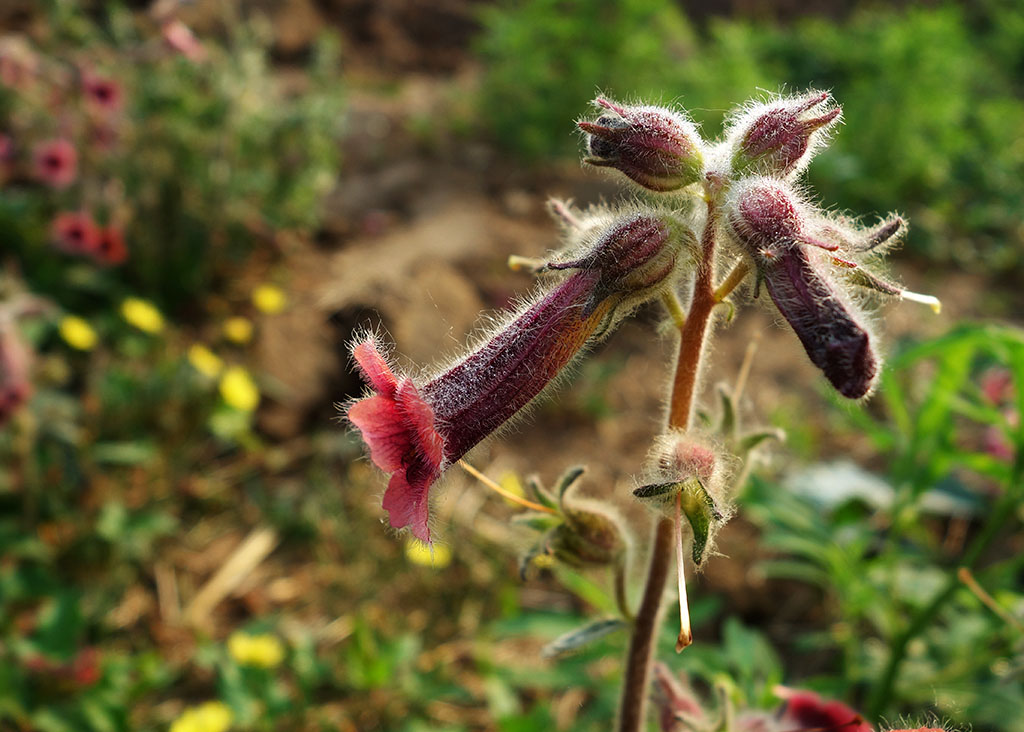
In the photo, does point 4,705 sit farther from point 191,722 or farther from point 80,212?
point 80,212

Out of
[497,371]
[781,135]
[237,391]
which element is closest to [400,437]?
[497,371]

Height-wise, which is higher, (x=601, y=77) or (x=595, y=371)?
(x=601, y=77)

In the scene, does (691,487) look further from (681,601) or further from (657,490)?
(681,601)

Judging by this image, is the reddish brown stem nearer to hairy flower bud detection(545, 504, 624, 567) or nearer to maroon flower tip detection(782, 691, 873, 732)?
hairy flower bud detection(545, 504, 624, 567)

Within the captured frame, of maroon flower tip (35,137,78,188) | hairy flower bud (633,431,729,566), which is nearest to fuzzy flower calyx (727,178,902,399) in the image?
hairy flower bud (633,431,729,566)

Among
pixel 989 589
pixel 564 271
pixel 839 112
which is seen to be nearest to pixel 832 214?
pixel 839 112

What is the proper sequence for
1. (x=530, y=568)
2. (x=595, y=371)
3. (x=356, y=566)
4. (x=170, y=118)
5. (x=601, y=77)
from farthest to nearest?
(x=601, y=77) → (x=170, y=118) → (x=595, y=371) → (x=356, y=566) → (x=530, y=568)
